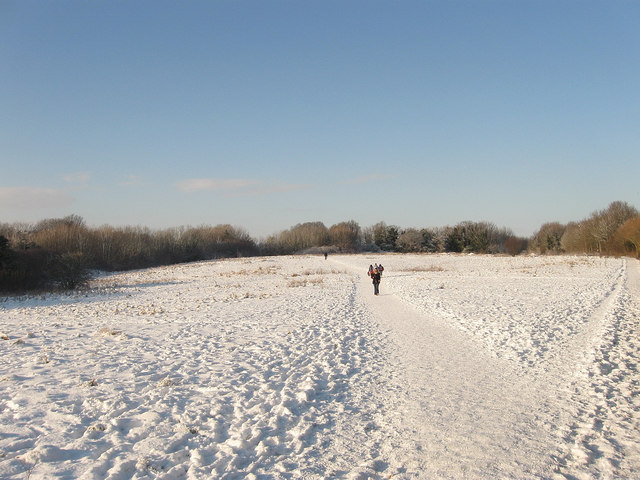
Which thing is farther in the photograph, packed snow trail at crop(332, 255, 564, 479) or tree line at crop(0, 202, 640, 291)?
tree line at crop(0, 202, 640, 291)

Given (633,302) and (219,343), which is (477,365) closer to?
(219,343)

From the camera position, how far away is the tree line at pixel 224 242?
36.4 meters

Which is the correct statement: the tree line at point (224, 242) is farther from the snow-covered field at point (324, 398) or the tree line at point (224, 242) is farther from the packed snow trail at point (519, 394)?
the packed snow trail at point (519, 394)

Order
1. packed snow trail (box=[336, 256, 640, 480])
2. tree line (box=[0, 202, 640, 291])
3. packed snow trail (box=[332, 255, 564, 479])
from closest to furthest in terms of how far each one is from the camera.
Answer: packed snow trail (box=[332, 255, 564, 479]) < packed snow trail (box=[336, 256, 640, 480]) < tree line (box=[0, 202, 640, 291])

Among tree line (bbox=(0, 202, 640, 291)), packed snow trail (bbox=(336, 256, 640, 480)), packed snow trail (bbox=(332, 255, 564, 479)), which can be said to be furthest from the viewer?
tree line (bbox=(0, 202, 640, 291))

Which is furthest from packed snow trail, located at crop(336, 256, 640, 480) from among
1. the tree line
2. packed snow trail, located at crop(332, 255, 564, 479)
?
the tree line

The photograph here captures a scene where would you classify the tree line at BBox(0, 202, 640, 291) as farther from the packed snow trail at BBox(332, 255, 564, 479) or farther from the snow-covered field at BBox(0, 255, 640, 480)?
the packed snow trail at BBox(332, 255, 564, 479)

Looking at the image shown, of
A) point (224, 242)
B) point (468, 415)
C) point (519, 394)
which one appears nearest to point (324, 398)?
point (468, 415)

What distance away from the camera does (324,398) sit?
7816mm

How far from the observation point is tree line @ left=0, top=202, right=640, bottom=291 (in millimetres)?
36406

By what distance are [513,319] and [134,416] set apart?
12.7 meters

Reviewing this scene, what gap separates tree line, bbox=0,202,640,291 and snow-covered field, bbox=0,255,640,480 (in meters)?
24.1

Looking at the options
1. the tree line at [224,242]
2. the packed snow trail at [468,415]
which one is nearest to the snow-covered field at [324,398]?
the packed snow trail at [468,415]

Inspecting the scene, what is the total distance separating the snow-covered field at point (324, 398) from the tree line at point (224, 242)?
2410 centimetres
